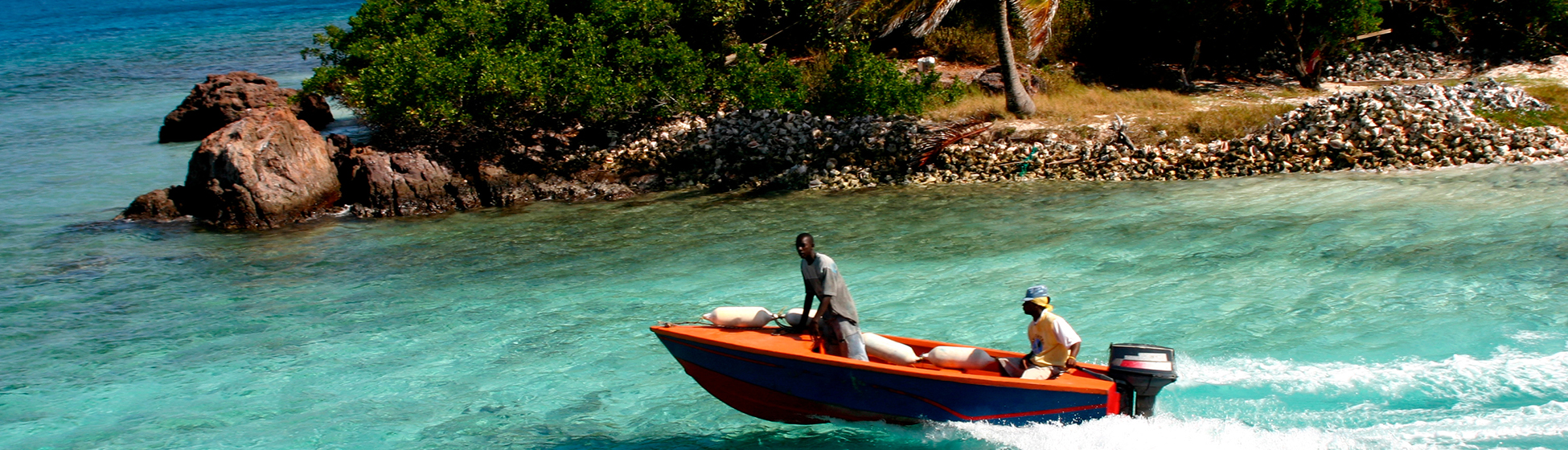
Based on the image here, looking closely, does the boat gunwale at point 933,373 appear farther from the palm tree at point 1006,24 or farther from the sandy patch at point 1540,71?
the sandy patch at point 1540,71

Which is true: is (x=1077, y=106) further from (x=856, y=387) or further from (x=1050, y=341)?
(x=856, y=387)

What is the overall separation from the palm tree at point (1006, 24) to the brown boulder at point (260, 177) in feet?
38.2

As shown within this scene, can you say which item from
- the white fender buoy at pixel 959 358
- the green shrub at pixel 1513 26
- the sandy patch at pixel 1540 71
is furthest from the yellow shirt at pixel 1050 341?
the green shrub at pixel 1513 26

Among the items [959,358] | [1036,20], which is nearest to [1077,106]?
[1036,20]

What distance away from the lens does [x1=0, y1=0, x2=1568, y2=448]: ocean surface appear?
29.1 ft

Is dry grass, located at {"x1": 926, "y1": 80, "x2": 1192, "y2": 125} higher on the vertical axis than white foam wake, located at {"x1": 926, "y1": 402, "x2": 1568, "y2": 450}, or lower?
higher

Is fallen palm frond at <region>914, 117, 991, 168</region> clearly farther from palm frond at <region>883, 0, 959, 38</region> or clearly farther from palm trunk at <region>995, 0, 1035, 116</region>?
palm frond at <region>883, 0, 959, 38</region>

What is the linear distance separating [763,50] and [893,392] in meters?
17.0

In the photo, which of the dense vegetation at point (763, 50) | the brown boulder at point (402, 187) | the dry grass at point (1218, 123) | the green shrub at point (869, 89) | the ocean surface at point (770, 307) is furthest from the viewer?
the dense vegetation at point (763, 50)

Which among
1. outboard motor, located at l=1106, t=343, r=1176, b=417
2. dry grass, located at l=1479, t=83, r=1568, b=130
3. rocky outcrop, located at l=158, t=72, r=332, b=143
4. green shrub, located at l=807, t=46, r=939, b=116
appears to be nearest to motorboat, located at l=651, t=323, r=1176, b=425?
outboard motor, located at l=1106, t=343, r=1176, b=417

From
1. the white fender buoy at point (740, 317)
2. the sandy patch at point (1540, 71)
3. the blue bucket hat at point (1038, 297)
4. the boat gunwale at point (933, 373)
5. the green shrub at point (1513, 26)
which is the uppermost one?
the green shrub at point (1513, 26)

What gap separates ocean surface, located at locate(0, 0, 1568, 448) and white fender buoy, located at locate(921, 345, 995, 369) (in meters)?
0.51

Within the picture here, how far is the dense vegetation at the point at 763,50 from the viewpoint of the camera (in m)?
20.2

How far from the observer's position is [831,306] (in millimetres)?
8000
